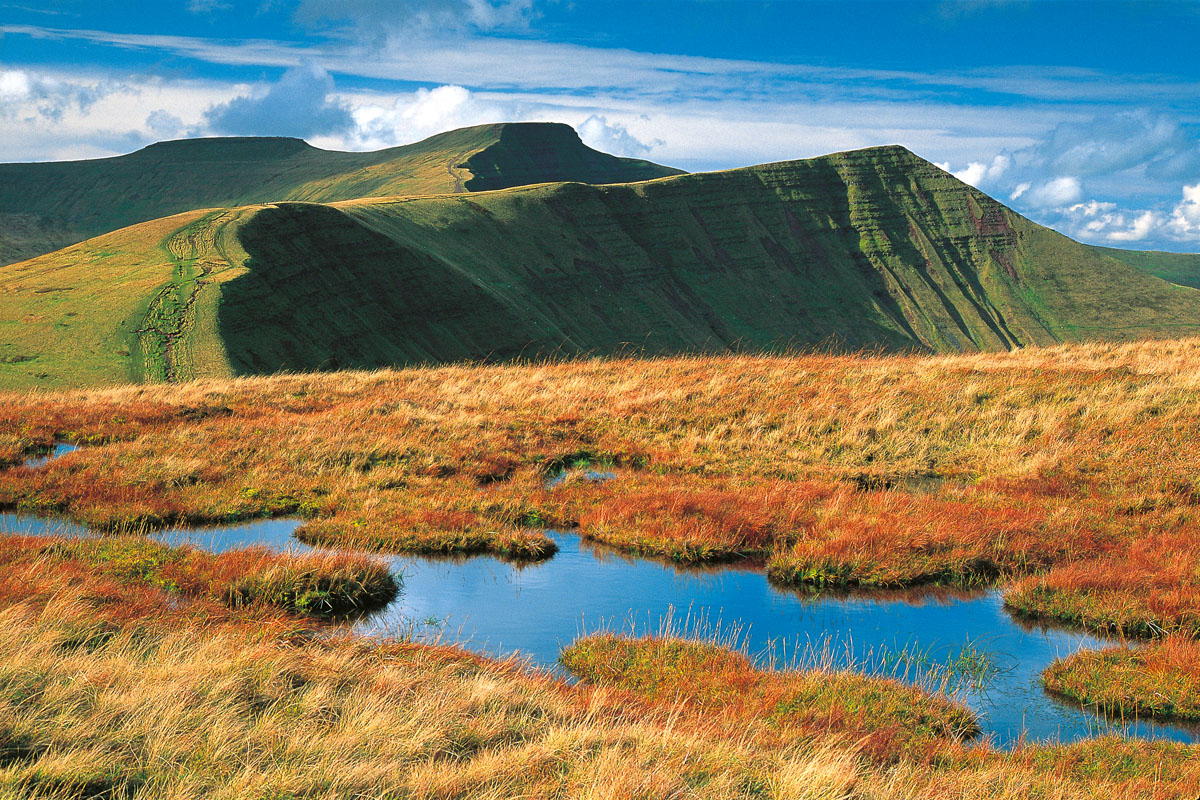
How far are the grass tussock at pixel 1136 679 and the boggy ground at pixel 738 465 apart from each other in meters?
0.91

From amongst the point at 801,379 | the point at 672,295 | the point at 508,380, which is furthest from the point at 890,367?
the point at 672,295

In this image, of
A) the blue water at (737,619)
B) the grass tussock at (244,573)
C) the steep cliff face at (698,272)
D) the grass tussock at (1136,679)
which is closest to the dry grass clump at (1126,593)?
the blue water at (737,619)

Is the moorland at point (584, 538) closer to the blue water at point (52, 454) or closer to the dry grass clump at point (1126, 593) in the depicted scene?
the dry grass clump at point (1126, 593)

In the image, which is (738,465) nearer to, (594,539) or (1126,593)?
(594,539)

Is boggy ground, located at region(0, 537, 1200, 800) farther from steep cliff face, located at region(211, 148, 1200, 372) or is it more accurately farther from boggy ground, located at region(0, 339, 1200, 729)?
steep cliff face, located at region(211, 148, 1200, 372)

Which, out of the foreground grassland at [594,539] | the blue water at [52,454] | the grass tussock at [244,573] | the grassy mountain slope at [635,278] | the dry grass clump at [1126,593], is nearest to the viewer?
the foreground grassland at [594,539]

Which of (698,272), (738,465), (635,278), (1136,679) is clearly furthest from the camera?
(698,272)

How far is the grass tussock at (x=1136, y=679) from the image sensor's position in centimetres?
754

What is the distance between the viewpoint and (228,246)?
59.5 meters

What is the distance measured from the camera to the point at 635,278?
381 ft

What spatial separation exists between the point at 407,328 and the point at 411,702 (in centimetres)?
6531

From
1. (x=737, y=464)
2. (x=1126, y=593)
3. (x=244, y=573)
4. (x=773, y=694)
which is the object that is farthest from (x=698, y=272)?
(x=773, y=694)

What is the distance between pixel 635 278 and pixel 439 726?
11222 cm

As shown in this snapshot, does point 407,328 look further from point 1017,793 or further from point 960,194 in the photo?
point 960,194
